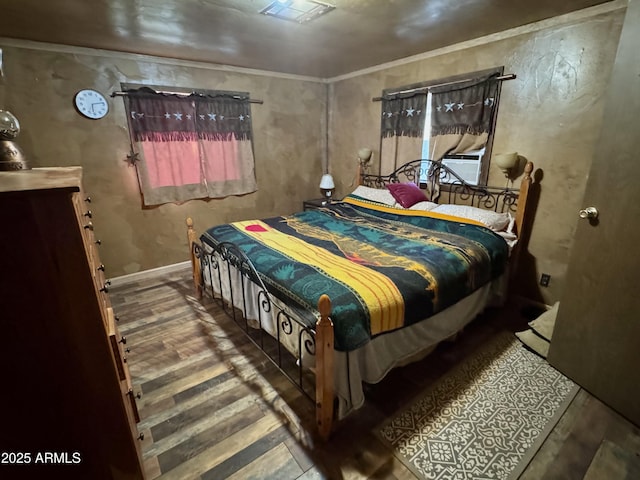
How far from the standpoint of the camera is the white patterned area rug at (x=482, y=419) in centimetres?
146

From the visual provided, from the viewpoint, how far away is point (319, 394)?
1502 millimetres

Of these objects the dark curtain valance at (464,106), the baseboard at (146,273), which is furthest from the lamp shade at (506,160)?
the baseboard at (146,273)

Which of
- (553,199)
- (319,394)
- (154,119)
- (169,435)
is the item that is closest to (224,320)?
(169,435)

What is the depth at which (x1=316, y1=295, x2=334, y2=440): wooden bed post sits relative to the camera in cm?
137

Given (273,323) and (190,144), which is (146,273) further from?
(273,323)

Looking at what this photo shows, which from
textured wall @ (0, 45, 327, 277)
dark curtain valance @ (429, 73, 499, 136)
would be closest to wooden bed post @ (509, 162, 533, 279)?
dark curtain valance @ (429, 73, 499, 136)

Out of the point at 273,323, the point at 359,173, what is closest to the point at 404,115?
the point at 359,173

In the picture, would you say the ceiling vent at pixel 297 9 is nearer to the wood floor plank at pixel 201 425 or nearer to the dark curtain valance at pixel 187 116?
the dark curtain valance at pixel 187 116

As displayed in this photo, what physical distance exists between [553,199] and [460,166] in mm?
907

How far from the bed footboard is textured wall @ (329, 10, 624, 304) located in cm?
238

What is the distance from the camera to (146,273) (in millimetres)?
3598

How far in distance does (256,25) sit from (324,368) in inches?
103

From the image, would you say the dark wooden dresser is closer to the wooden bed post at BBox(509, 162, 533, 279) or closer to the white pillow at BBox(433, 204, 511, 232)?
the white pillow at BBox(433, 204, 511, 232)

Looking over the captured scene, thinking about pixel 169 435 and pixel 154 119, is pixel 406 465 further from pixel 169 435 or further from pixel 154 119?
pixel 154 119
